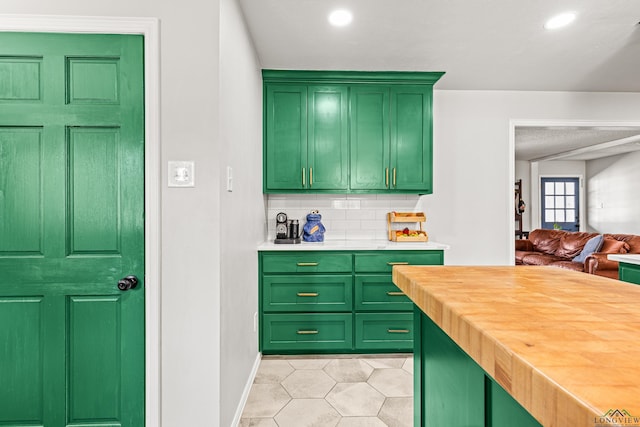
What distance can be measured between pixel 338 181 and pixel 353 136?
0.46 metres

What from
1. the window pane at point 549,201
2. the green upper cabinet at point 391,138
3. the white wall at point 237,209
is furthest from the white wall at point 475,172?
the window pane at point 549,201

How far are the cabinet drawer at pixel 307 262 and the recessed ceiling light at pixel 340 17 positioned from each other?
1.78m

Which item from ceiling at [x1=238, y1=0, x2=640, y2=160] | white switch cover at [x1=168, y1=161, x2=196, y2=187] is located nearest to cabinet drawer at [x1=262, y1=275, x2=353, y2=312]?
white switch cover at [x1=168, y1=161, x2=196, y2=187]

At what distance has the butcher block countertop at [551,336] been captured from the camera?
1.29 ft

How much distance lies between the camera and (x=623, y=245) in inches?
184

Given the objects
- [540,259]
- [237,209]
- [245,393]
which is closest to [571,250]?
[540,259]

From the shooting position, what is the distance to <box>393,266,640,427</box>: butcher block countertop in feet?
1.29

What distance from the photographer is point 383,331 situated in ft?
9.67

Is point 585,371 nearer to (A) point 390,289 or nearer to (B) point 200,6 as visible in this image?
(B) point 200,6

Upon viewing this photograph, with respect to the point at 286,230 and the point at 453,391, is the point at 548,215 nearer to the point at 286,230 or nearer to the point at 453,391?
the point at 286,230

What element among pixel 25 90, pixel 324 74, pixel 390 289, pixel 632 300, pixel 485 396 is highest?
pixel 324 74

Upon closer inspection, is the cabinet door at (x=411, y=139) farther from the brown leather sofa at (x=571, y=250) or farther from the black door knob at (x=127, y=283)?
the brown leather sofa at (x=571, y=250)

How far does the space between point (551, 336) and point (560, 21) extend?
2.67m

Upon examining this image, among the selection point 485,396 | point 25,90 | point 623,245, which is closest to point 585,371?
point 485,396
